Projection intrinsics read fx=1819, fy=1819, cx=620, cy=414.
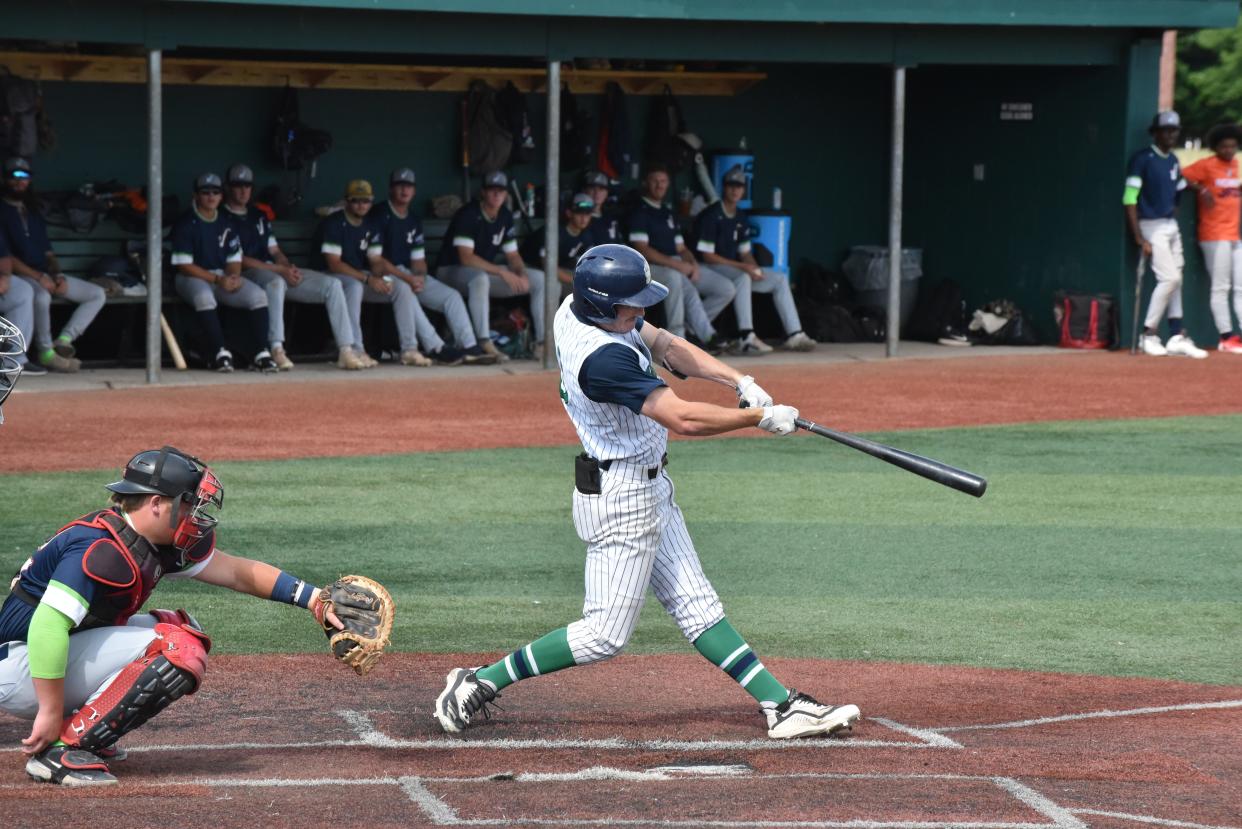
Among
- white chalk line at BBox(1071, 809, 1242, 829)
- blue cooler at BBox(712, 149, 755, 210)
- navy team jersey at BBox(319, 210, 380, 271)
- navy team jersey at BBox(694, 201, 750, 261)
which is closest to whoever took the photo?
white chalk line at BBox(1071, 809, 1242, 829)

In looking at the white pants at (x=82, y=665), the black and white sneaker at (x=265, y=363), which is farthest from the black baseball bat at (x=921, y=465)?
the black and white sneaker at (x=265, y=363)

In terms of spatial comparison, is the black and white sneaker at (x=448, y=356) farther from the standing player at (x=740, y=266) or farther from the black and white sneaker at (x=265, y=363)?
the standing player at (x=740, y=266)

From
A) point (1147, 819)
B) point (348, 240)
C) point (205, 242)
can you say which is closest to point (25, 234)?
point (205, 242)

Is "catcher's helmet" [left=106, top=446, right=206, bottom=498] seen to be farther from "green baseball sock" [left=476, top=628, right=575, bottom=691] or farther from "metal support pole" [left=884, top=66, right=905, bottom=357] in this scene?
"metal support pole" [left=884, top=66, right=905, bottom=357]

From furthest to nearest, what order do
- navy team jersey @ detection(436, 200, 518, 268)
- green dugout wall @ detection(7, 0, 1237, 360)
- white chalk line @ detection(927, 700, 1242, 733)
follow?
1. navy team jersey @ detection(436, 200, 518, 268)
2. green dugout wall @ detection(7, 0, 1237, 360)
3. white chalk line @ detection(927, 700, 1242, 733)

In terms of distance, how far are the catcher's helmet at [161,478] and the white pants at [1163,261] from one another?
13.1 m

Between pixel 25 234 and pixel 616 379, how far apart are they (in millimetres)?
9436

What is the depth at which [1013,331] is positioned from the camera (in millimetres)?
17516

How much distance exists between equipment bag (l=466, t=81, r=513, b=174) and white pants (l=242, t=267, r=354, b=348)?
242 cm

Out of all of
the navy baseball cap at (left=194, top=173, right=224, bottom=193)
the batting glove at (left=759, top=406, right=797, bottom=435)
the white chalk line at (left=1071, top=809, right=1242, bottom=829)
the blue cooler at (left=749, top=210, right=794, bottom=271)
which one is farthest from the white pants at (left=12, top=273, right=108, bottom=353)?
the white chalk line at (left=1071, top=809, right=1242, bottom=829)

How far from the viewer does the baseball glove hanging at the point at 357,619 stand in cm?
518

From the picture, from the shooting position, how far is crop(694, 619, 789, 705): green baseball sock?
5465 millimetres

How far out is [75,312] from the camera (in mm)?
13820

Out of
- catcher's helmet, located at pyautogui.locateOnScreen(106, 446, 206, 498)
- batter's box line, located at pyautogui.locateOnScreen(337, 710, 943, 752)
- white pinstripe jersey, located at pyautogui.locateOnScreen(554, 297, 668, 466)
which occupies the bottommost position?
batter's box line, located at pyautogui.locateOnScreen(337, 710, 943, 752)
